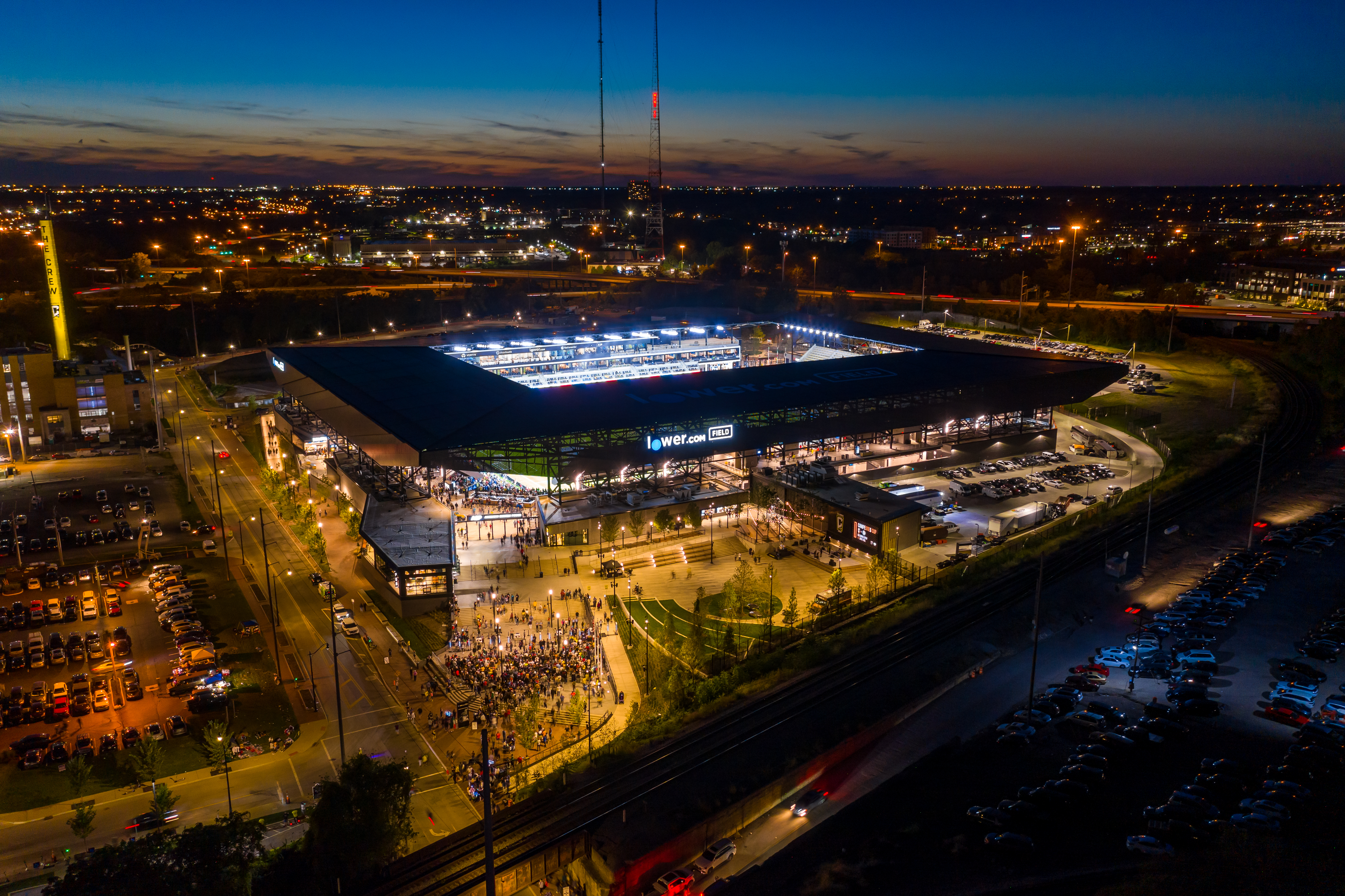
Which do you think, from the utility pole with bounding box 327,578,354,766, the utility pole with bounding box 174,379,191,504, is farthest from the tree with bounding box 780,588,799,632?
the utility pole with bounding box 174,379,191,504

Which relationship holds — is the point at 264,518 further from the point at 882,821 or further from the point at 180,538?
the point at 882,821

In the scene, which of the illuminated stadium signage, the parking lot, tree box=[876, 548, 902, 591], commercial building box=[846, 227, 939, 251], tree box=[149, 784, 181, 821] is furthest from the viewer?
commercial building box=[846, 227, 939, 251]

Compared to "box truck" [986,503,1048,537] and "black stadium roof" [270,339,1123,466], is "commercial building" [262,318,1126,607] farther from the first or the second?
"box truck" [986,503,1048,537]

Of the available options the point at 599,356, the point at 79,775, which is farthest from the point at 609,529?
the point at 599,356

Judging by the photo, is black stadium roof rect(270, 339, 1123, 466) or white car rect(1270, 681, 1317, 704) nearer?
white car rect(1270, 681, 1317, 704)

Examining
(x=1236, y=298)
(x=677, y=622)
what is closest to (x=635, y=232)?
(x=1236, y=298)

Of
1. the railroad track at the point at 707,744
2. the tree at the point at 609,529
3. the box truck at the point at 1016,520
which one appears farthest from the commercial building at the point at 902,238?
the tree at the point at 609,529
